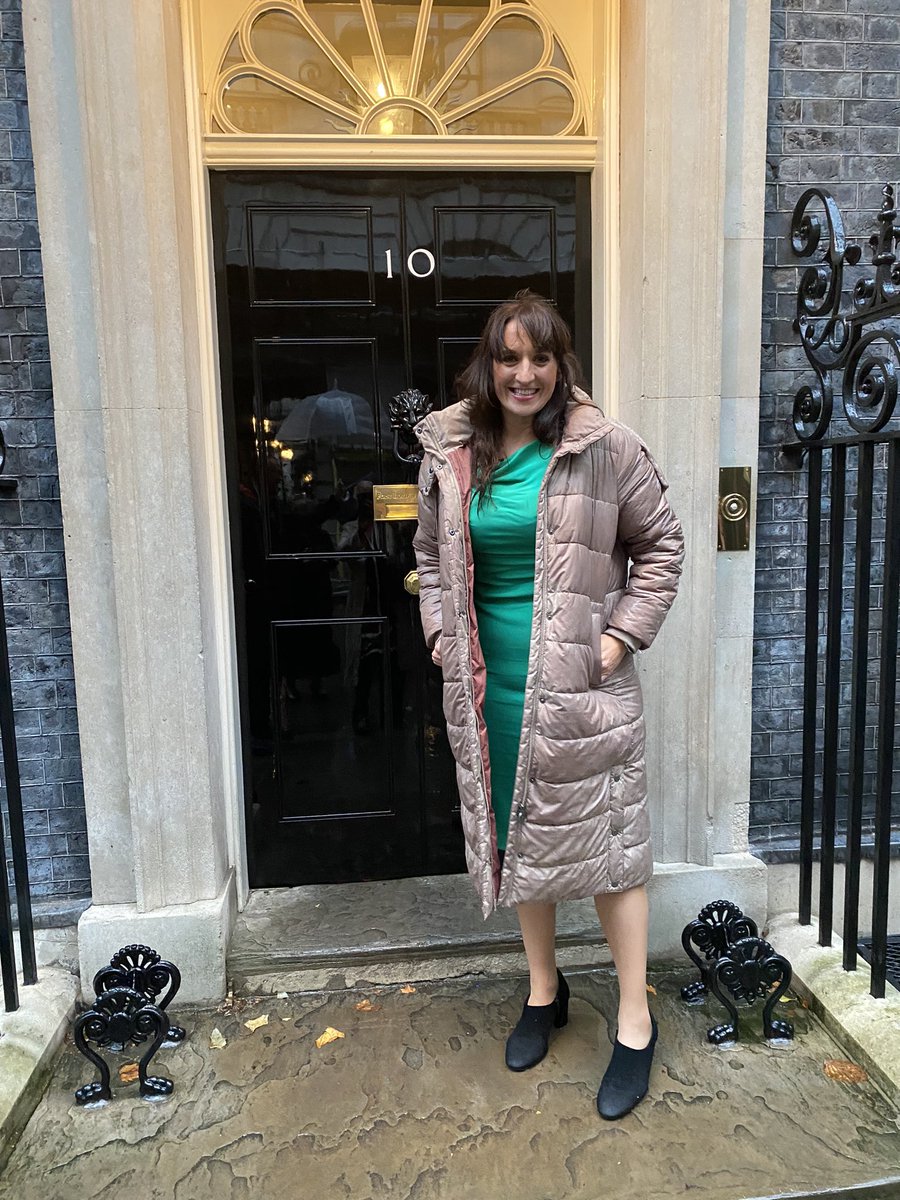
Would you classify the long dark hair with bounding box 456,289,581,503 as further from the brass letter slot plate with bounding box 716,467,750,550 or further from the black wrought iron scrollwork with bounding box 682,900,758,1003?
the black wrought iron scrollwork with bounding box 682,900,758,1003

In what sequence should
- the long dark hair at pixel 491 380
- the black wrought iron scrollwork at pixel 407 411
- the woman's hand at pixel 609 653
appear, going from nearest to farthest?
the long dark hair at pixel 491 380
the woman's hand at pixel 609 653
the black wrought iron scrollwork at pixel 407 411

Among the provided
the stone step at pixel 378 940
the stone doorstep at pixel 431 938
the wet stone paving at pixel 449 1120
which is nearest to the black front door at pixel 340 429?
the stone step at pixel 378 940

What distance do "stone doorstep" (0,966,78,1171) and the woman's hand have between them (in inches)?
79.8

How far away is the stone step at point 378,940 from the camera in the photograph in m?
2.86

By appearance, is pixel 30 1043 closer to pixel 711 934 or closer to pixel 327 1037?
pixel 327 1037

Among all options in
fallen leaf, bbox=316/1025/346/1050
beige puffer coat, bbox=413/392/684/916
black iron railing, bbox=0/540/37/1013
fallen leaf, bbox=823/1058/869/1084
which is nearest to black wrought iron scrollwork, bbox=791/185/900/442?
beige puffer coat, bbox=413/392/684/916

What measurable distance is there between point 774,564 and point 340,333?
1.86 m

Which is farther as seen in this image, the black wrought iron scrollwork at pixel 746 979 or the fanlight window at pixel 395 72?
the fanlight window at pixel 395 72

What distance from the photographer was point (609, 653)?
2109 mm

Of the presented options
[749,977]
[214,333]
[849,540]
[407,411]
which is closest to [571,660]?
[749,977]

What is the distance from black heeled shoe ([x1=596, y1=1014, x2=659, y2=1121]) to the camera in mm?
2193

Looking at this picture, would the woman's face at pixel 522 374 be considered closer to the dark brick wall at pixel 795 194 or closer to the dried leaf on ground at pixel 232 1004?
the dark brick wall at pixel 795 194

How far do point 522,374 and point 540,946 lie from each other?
1.65 metres

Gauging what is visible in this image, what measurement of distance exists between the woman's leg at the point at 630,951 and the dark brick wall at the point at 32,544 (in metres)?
1.92
